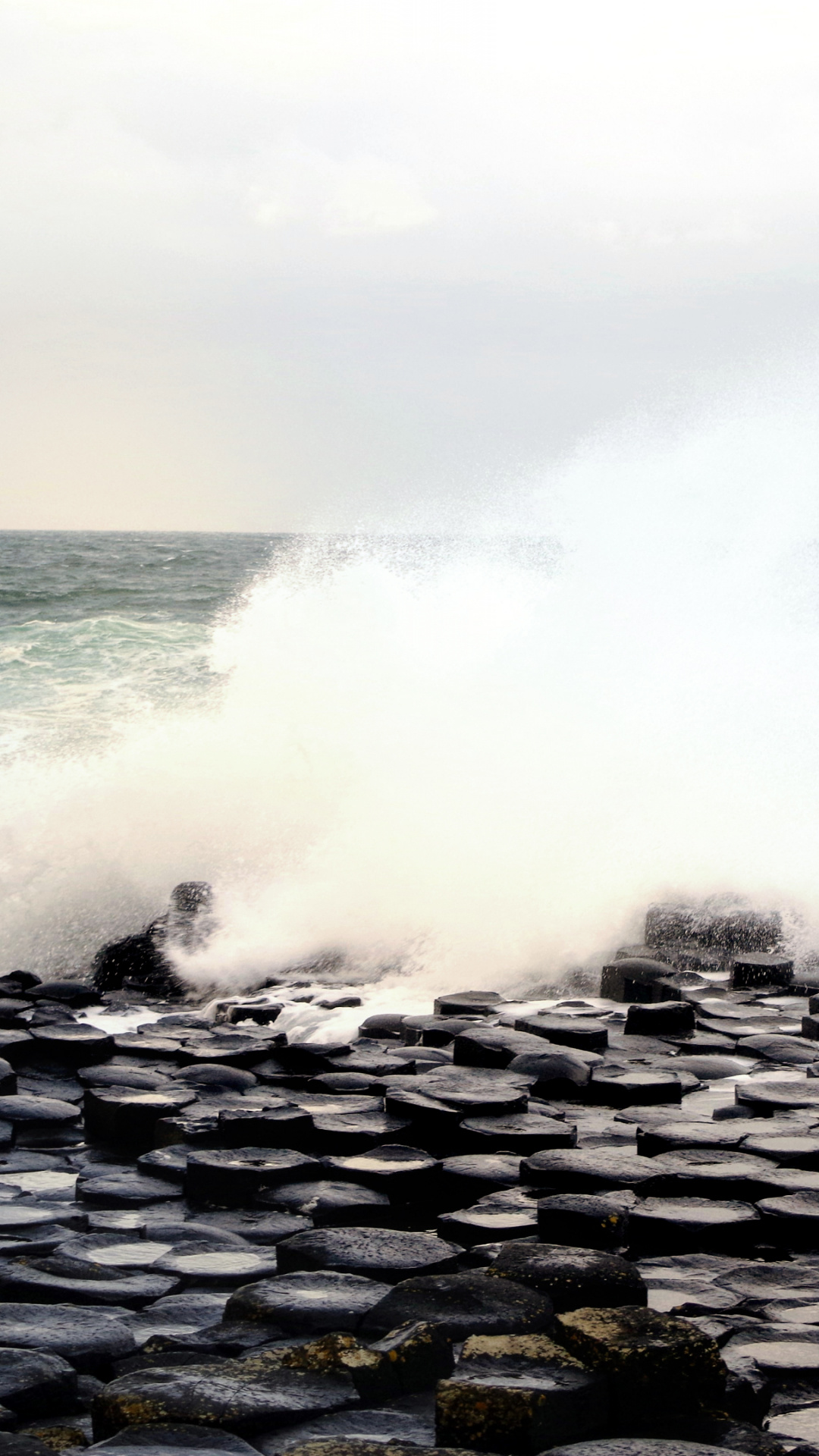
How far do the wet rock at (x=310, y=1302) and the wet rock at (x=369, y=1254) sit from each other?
10 cm

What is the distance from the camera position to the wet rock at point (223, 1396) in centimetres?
222

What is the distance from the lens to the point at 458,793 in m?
9.89

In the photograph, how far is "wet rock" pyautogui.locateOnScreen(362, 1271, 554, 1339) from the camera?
8.56ft

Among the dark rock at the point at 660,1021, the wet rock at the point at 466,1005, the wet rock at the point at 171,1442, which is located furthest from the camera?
the wet rock at the point at 466,1005

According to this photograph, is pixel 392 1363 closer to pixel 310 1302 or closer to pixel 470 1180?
pixel 310 1302

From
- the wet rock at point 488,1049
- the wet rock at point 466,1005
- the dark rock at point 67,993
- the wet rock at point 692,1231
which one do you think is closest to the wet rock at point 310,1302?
the wet rock at point 692,1231

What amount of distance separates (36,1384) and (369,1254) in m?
0.95

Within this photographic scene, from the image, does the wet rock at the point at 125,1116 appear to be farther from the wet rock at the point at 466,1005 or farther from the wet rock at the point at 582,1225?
the wet rock at the point at 466,1005

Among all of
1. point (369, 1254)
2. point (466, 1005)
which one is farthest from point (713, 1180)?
point (466, 1005)

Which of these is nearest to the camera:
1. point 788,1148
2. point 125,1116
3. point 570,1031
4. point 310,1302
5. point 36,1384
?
point 36,1384

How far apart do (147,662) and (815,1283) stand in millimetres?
16547

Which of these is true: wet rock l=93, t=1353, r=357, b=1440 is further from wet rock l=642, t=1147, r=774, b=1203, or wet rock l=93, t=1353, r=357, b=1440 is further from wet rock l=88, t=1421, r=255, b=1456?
wet rock l=642, t=1147, r=774, b=1203

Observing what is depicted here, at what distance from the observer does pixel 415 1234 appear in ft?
10.9

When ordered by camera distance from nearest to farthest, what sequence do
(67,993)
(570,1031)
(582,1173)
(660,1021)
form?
(582,1173) → (570,1031) → (660,1021) → (67,993)
